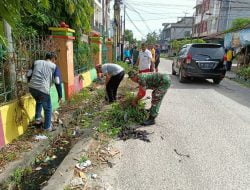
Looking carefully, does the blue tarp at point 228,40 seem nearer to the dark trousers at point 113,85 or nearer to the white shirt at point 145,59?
the white shirt at point 145,59

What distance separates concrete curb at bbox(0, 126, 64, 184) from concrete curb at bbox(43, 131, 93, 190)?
1.98 feet

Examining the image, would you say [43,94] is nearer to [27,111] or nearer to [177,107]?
[27,111]

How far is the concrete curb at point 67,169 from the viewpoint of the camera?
298cm

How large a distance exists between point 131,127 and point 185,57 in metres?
6.50

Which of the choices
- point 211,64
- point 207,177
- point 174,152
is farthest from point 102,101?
point 211,64

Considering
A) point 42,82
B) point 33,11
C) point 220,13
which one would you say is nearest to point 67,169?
point 42,82

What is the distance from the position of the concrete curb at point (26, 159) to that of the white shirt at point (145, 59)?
17.8 feet

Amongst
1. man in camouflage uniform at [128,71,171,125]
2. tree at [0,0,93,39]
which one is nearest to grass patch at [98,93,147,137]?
man in camouflage uniform at [128,71,171,125]

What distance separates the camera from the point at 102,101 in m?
7.52

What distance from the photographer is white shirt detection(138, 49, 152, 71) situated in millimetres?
9328

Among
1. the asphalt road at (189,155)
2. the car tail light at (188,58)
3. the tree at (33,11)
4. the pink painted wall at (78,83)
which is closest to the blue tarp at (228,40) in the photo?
the car tail light at (188,58)

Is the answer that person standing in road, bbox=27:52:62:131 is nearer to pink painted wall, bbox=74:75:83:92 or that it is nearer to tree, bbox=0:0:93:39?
tree, bbox=0:0:93:39

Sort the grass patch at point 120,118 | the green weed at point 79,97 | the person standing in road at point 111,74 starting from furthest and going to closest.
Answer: the green weed at point 79,97, the person standing in road at point 111,74, the grass patch at point 120,118

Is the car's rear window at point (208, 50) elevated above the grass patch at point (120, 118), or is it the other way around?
the car's rear window at point (208, 50)
